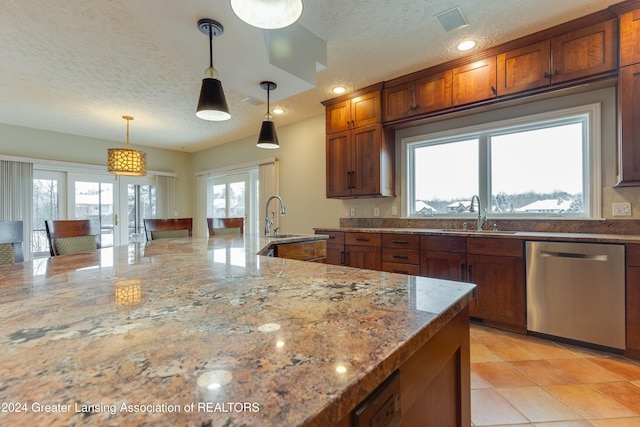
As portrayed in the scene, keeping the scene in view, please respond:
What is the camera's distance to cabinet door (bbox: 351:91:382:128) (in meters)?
3.33

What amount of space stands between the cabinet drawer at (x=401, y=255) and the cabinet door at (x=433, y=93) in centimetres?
143

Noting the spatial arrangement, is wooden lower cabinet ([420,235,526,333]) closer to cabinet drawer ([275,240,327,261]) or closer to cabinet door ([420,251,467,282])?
cabinet door ([420,251,467,282])

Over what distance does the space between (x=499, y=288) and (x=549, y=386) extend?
2.78 feet

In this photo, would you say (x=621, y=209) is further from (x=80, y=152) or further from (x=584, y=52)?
(x=80, y=152)

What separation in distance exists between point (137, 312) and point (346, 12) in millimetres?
2253

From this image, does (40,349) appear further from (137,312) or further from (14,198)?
(14,198)

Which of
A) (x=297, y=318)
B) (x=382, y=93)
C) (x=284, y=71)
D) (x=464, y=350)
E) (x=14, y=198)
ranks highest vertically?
(x=382, y=93)

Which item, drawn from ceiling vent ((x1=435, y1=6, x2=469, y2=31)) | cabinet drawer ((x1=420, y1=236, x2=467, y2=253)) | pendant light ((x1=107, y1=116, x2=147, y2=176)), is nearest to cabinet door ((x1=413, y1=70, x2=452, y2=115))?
ceiling vent ((x1=435, y1=6, x2=469, y2=31))

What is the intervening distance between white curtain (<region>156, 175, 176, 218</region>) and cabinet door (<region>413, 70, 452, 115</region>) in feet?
17.0

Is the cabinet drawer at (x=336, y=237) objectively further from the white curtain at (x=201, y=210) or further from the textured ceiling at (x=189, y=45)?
the white curtain at (x=201, y=210)

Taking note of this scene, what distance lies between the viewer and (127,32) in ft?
7.46

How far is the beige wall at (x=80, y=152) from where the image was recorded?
4414 mm

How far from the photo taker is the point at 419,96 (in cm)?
304

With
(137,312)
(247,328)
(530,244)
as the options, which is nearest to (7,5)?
(137,312)
